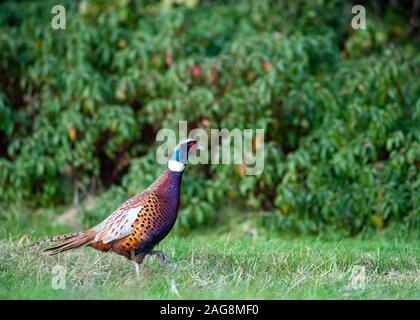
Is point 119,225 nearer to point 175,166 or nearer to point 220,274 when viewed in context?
point 175,166

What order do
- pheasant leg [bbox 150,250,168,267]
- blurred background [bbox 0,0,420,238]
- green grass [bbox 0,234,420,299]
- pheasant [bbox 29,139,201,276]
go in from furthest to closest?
1. blurred background [bbox 0,0,420,238]
2. pheasant leg [bbox 150,250,168,267]
3. pheasant [bbox 29,139,201,276]
4. green grass [bbox 0,234,420,299]

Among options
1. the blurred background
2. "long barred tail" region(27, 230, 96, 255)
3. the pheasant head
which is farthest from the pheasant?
the blurred background

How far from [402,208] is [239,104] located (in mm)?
2071

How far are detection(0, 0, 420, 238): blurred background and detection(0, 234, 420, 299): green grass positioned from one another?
2.10 meters

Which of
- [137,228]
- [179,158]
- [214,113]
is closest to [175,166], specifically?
[179,158]

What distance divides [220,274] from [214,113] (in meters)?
3.80

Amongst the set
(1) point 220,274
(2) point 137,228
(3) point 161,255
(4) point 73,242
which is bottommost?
(1) point 220,274

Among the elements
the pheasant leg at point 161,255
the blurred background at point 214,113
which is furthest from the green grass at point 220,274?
the blurred background at point 214,113

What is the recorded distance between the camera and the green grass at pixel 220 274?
498 cm

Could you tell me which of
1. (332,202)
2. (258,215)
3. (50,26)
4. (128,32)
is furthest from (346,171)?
(50,26)

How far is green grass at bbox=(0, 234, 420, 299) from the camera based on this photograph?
498 cm

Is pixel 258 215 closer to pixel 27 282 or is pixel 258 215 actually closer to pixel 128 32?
pixel 128 32

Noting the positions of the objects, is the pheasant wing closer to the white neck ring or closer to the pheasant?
the pheasant

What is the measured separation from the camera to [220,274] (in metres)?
5.49
